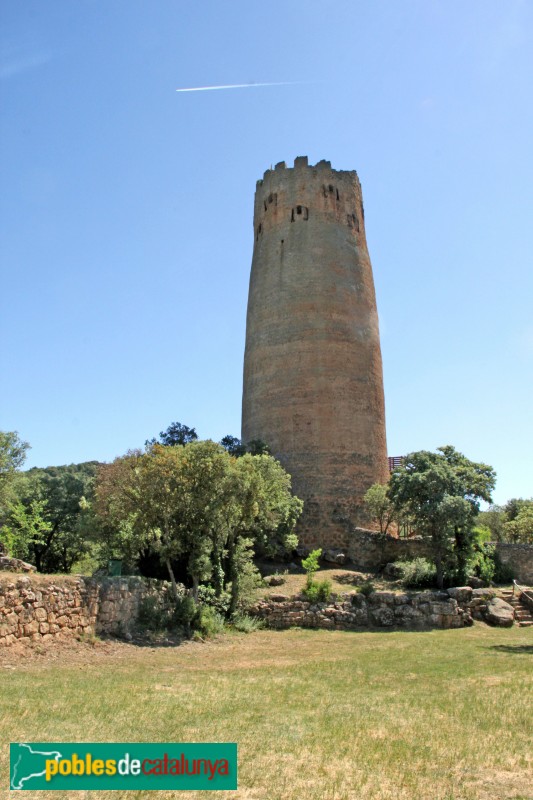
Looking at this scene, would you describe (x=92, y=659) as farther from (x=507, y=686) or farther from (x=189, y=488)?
(x=507, y=686)

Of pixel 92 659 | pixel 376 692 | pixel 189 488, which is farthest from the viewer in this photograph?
pixel 189 488

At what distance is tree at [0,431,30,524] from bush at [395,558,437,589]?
1598cm

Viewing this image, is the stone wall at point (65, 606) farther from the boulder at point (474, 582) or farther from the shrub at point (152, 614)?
the boulder at point (474, 582)

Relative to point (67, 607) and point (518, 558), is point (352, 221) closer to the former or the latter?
point (518, 558)

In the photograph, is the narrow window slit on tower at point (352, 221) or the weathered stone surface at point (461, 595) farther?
the narrow window slit on tower at point (352, 221)

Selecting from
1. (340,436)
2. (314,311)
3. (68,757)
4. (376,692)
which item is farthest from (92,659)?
(314,311)

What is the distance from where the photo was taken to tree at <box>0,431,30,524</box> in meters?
24.5

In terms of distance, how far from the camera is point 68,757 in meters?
5.23

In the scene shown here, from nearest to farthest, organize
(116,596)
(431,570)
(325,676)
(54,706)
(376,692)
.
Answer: (54,706) < (376,692) < (325,676) < (116,596) < (431,570)

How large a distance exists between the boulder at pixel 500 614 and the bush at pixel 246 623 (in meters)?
6.46

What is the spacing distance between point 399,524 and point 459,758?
2148cm

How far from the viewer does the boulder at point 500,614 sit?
16938 mm

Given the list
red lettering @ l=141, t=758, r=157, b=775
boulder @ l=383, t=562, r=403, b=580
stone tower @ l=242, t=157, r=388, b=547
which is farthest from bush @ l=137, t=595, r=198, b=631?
stone tower @ l=242, t=157, r=388, b=547

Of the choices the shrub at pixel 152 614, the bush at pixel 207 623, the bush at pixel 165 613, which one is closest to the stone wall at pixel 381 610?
the bush at pixel 207 623
